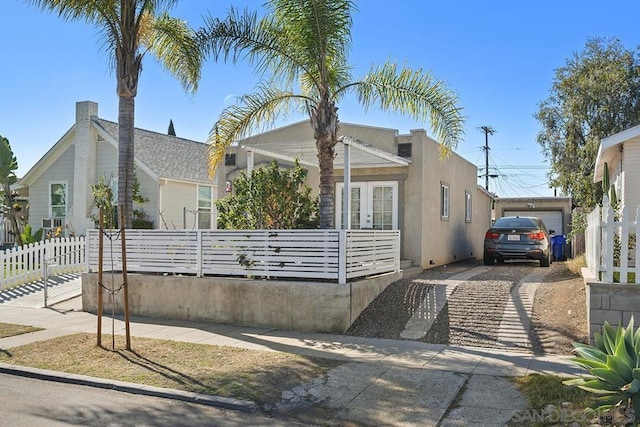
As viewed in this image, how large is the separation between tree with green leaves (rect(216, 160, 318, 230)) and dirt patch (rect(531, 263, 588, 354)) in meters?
4.74

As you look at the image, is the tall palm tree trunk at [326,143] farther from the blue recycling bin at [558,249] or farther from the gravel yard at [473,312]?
the blue recycling bin at [558,249]

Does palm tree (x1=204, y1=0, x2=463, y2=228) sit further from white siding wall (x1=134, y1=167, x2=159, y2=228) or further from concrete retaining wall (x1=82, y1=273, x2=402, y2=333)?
white siding wall (x1=134, y1=167, x2=159, y2=228)

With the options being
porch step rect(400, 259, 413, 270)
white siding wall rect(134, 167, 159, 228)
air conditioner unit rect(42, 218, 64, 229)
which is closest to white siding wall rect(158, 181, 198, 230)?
white siding wall rect(134, 167, 159, 228)

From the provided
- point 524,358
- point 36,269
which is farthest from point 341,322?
point 36,269

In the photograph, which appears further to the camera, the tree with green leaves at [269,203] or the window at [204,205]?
the window at [204,205]

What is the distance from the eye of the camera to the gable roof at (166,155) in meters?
19.9

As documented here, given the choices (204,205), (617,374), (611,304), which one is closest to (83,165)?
(204,205)

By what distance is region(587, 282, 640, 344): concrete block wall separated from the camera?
712cm

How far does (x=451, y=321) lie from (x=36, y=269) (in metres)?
11.3

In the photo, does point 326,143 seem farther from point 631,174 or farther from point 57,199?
point 57,199

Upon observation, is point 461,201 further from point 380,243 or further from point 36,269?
point 36,269

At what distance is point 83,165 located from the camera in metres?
20.2

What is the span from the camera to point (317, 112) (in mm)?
10289

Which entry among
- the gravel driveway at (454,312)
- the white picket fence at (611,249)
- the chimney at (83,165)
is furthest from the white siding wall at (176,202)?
the white picket fence at (611,249)
